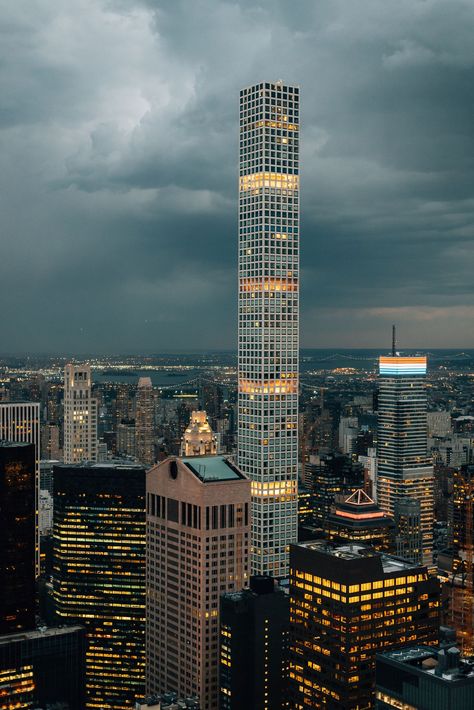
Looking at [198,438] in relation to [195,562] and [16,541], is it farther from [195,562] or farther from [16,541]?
[16,541]

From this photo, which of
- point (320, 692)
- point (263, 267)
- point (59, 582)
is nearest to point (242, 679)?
point (320, 692)

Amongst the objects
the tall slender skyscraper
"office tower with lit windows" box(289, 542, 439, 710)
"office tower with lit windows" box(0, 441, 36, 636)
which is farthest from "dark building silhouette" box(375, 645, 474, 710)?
"office tower with lit windows" box(0, 441, 36, 636)

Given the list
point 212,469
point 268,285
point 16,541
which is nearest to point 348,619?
point 212,469

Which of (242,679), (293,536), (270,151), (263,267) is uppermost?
(270,151)

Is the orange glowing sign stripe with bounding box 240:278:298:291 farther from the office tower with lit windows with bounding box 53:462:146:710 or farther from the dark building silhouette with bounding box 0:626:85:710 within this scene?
the dark building silhouette with bounding box 0:626:85:710

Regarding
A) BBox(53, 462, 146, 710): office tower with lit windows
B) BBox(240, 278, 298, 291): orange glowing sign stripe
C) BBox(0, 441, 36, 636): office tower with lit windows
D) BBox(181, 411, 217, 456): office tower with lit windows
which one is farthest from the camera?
BBox(240, 278, 298, 291): orange glowing sign stripe

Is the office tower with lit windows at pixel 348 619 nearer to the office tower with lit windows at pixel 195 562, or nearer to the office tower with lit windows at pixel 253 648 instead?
the office tower with lit windows at pixel 253 648

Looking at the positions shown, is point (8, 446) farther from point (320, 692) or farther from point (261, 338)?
point (320, 692)
